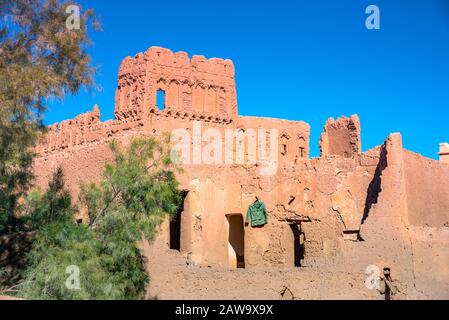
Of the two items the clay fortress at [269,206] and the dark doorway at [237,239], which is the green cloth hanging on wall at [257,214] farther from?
the dark doorway at [237,239]

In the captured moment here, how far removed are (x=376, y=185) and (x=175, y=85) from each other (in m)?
8.95

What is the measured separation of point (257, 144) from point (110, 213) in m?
10.5

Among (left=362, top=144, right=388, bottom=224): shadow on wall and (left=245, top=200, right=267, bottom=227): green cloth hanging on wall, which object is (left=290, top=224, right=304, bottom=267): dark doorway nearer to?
(left=245, top=200, right=267, bottom=227): green cloth hanging on wall

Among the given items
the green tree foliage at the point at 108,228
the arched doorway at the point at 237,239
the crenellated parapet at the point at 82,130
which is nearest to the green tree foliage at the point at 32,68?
the green tree foliage at the point at 108,228

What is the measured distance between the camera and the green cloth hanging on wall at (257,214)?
23219 mm

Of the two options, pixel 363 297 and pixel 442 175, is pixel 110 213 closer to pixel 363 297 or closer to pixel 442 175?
pixel 363 297

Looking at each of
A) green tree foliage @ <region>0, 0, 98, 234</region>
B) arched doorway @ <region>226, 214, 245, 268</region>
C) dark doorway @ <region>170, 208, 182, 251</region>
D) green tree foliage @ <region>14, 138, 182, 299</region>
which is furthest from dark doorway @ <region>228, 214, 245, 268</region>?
green tree foliage @ <region>0, 0, 98, 234</region>

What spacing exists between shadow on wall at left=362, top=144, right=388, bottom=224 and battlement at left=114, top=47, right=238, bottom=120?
7.46m

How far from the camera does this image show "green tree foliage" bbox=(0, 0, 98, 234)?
57.5 ft

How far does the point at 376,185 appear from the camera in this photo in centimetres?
2142

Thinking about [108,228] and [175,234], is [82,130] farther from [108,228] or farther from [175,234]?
[108,228]

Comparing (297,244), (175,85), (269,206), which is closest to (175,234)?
(269,206)

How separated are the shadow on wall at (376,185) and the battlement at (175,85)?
746cm
